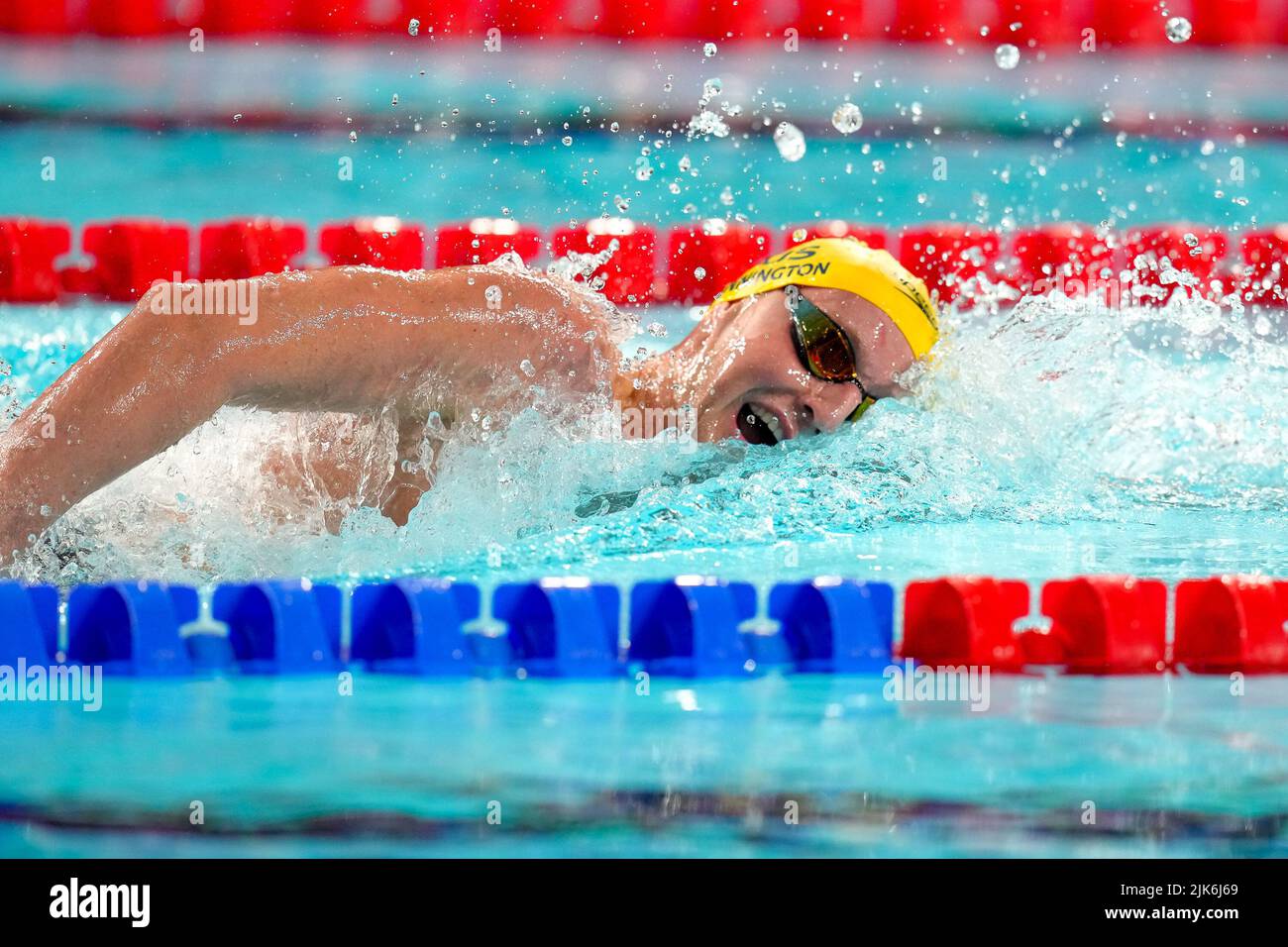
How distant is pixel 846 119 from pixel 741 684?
13.1ft

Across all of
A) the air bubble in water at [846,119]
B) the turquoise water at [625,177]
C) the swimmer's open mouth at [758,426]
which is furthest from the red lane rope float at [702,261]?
the swimmer's open mouth at [758,426]

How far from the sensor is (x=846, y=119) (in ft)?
18.0

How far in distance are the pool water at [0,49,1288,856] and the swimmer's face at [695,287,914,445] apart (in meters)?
0.04

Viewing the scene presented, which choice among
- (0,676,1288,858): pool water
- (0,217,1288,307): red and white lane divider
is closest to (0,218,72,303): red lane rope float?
(0,217,1288,307): red and white lane divider

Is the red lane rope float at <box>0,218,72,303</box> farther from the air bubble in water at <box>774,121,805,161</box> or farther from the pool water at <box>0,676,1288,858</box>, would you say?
the pool water at <box>0,676,1288,858</box>

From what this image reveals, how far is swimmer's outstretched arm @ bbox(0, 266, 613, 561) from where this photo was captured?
5.81 ft

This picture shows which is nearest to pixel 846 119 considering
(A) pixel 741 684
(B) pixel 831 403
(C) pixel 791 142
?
(C) pixel 791 142

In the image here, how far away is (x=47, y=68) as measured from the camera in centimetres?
531

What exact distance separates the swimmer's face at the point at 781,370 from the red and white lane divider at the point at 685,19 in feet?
10.7

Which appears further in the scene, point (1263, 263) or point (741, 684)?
point (1263, 263)

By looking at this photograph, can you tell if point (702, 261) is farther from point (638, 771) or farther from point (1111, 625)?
point (638, 771)

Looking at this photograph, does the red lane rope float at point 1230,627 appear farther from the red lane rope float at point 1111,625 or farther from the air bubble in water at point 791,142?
the air bubble in water at point 791,142

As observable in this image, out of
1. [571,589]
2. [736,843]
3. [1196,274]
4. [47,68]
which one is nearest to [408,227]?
[47,68]
